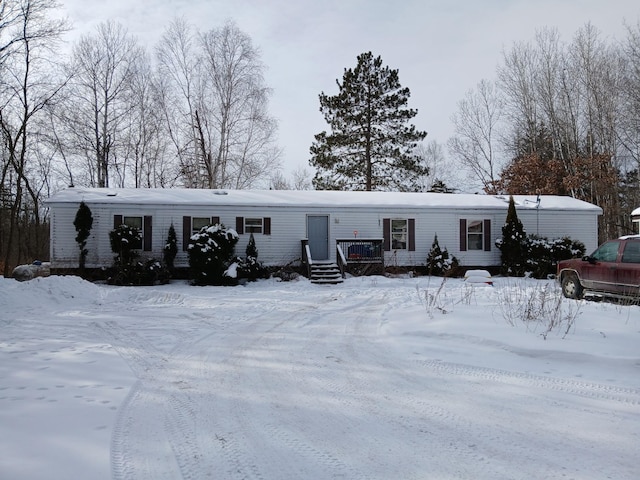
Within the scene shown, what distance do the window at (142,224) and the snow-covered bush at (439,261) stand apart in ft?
36.9

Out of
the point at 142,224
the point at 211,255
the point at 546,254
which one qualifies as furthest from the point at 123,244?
the point at 546,254

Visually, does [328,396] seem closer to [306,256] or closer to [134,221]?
[306,256]

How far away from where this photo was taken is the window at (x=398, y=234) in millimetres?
18438

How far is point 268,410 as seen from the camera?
3.85 m

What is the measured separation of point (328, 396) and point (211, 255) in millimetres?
11473

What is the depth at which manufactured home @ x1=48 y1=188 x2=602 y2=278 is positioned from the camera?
55.0ft

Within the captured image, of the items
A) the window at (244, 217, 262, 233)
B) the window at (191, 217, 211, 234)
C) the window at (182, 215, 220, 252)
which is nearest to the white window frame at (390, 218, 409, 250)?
the window at (244, 217, 262, 233)

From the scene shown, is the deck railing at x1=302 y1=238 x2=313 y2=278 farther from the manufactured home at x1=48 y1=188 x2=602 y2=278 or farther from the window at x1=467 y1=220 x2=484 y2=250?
the window at x1=467 y1=220 x2=484 y2=250

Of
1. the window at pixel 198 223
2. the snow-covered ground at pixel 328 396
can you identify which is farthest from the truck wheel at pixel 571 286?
the window at pixel 198 223

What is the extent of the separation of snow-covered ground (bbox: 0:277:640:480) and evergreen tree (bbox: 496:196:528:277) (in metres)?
10.3

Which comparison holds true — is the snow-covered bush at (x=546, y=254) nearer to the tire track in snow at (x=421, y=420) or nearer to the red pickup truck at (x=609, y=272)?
the red pickup truck at (x=609, y=272)

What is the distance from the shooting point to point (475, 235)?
62.0ft

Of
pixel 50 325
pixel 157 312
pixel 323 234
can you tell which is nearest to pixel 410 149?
pixel 323 234

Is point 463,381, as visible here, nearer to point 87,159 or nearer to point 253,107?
point 253,107
